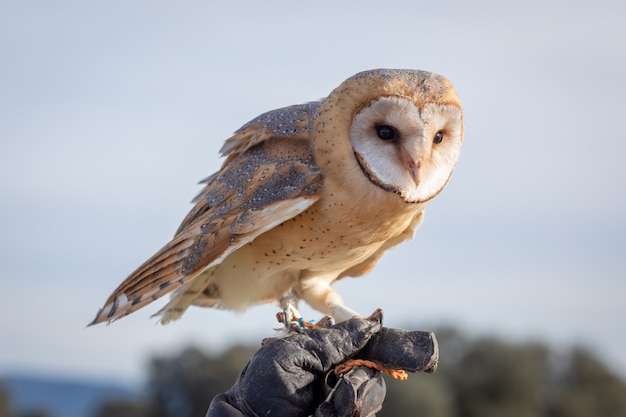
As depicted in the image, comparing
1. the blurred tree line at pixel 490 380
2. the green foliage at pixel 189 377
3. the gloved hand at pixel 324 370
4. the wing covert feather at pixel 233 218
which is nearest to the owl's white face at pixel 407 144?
the wing covert feather at pixel 233 218

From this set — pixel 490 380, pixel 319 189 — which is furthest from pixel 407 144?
pixel 490 380

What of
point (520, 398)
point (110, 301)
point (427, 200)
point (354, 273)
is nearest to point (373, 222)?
point (427, 200)

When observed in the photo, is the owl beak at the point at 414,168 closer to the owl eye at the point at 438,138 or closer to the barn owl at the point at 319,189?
the barn owl at the point at 319,189

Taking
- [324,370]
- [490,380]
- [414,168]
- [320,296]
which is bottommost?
[490,380]

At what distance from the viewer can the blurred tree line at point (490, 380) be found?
2189cm

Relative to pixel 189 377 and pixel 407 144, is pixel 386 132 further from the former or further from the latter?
pixel 189 377

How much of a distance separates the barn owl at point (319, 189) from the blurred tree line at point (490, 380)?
692 inches

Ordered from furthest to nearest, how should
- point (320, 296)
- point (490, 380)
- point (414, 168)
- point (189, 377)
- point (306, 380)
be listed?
1. point (189, 377)
2. point (490, 380)
3. point (320, 296)
4. point (414, 168)
5. point (306, 380)

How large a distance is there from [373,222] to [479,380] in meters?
20.3

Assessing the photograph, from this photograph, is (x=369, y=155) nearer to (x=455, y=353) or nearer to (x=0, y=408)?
(x=455, y=353)

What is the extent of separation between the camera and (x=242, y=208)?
3.45 meters

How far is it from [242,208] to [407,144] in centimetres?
75

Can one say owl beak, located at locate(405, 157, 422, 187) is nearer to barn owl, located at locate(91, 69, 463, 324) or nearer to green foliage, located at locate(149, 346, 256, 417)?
barn owl, located at locate(91, 69, 463, 324)

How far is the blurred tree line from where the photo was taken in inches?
862
